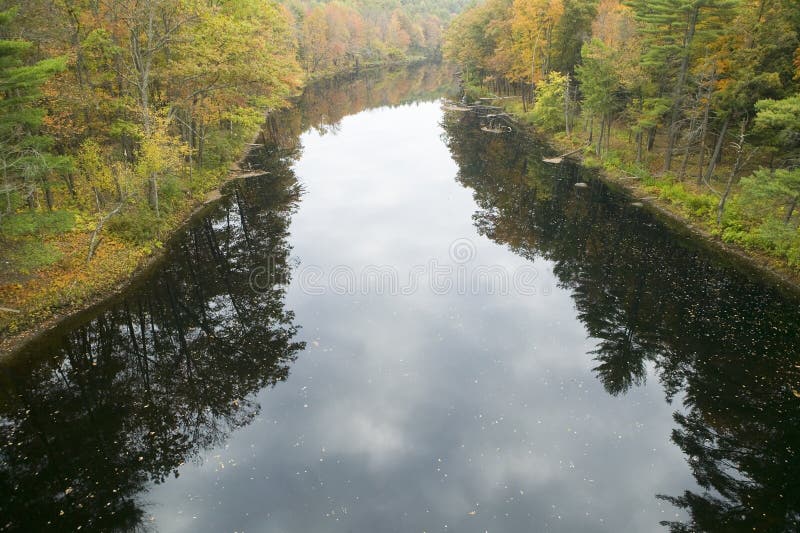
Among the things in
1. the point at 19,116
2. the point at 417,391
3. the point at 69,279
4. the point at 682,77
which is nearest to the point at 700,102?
the point at 682,77

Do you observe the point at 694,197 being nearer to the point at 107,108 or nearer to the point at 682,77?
the point at 682,77

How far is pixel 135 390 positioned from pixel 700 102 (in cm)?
3729

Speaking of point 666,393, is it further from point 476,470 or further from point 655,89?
point 655,89

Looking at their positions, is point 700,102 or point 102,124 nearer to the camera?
point 102,124

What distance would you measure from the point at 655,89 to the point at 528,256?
19302 millimetres

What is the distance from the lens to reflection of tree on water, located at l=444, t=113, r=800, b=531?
14.7 m

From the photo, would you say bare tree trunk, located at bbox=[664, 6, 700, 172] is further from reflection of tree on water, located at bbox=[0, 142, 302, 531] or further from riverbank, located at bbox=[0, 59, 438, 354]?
riverbank, located at bbox=[0, 59, 438, 354]

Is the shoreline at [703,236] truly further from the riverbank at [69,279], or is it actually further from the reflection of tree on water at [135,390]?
the riverbank at [69,279]

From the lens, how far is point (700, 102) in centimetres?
→ 3195

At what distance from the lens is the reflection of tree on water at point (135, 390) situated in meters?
14.5

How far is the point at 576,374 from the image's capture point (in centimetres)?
1958

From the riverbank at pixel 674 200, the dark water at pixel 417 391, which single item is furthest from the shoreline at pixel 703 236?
the dark water at pixel 417 391

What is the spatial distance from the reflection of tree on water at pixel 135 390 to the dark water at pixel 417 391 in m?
0.08

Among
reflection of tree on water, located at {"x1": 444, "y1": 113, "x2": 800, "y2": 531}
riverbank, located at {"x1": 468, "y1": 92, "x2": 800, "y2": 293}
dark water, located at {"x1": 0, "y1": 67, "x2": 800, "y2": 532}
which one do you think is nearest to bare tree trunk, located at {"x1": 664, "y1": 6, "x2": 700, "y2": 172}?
riverbank, located at {"x1": 468, "y1": 92, "x2": 800, "y2": 293}
